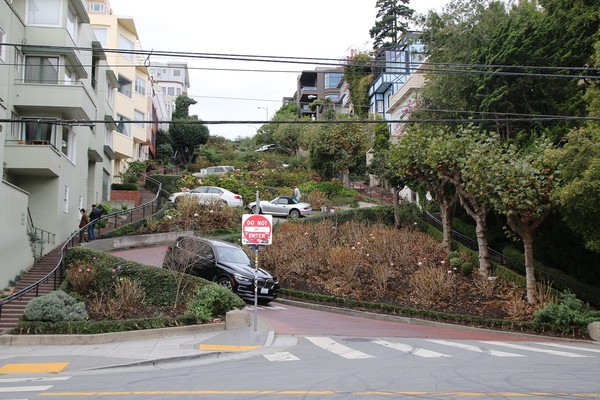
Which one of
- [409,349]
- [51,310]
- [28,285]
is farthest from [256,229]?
[28,285]

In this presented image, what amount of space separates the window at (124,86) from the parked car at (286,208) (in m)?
17.8

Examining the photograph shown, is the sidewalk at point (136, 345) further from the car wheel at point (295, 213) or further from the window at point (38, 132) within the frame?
the car wheel at point (295, 213)

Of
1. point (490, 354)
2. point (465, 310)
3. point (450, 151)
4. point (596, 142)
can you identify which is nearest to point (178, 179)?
point (450, 151)

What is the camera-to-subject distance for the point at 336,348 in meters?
13.6

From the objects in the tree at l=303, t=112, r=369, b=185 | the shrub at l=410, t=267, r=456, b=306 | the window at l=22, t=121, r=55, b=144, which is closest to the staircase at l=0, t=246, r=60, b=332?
the window at l=22, t=121, r=55, b=144

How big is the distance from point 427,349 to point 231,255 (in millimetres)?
8821

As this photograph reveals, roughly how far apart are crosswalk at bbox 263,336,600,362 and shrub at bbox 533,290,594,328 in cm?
334

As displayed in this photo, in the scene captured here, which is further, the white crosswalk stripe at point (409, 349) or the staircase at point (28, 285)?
the staircase at point (28, 285)

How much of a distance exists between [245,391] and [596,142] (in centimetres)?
1478

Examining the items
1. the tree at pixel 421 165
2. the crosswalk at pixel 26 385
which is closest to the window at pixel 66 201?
the tree at pixel 421 165

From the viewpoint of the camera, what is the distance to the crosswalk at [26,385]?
912 centimetres

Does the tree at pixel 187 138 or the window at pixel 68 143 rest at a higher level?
the tree at pixel 187 138

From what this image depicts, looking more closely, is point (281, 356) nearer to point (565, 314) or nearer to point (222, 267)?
point (222, 267)

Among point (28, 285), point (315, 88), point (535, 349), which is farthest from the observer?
point (315, 88)
